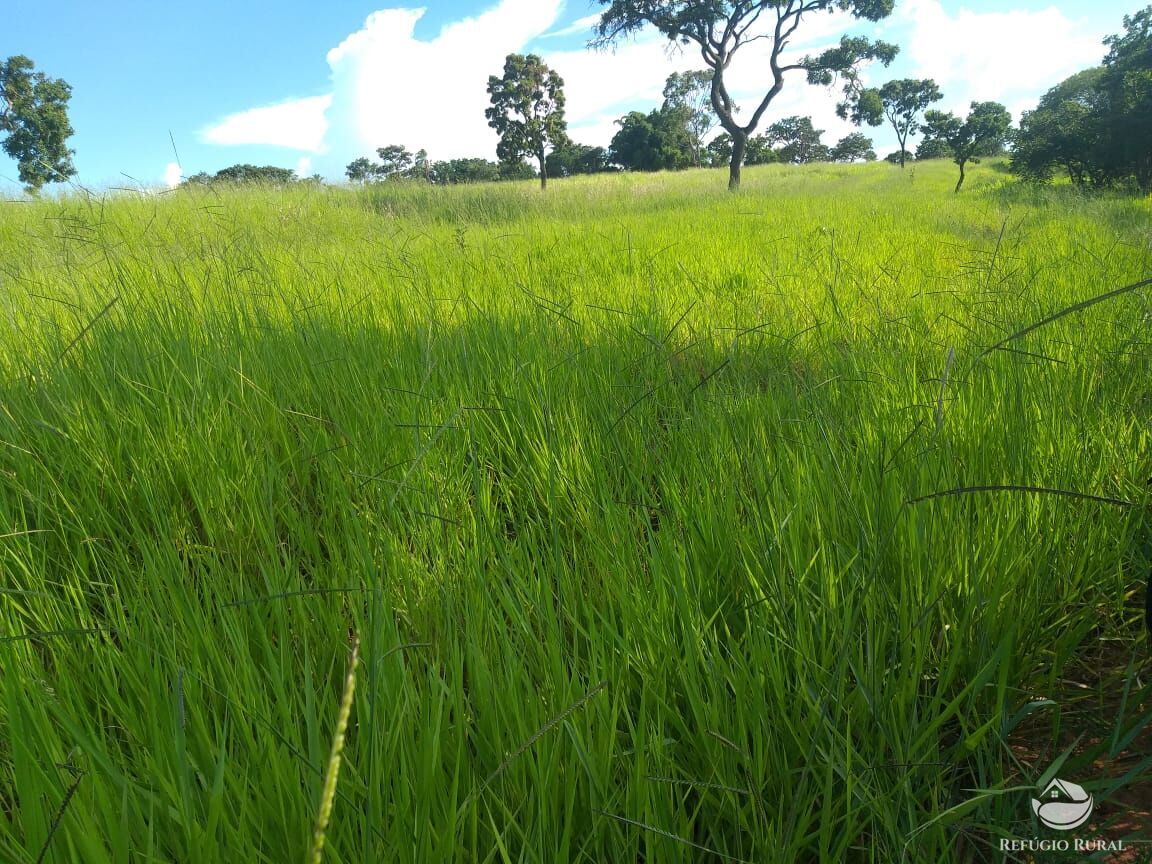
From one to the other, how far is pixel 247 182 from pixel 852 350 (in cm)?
1086

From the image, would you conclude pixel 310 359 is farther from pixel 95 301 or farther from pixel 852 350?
pixel 852 350

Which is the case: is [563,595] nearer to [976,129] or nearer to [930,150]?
[976,129]

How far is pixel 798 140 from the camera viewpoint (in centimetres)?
5278

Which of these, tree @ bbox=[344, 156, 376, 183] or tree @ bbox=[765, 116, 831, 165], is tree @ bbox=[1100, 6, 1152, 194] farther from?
tree @ bbox=[765, 116, 831, 165]

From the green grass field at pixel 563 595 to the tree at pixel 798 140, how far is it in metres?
58.4

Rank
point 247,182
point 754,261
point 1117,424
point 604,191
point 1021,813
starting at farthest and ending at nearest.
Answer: point 604,191 < point 247,182 < point 754,261 < point 1117,424 < point 1021,813

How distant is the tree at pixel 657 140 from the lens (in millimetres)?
47656

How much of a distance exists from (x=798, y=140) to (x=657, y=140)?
47.0ft

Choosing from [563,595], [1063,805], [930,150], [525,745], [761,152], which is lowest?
[1063,805]

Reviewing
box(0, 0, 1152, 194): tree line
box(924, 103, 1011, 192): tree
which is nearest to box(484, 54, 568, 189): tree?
box(0, 0, 1152, 194): tree line

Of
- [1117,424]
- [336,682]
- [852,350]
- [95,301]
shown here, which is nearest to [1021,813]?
[336,682]

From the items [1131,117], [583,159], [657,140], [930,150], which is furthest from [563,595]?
[583,159]

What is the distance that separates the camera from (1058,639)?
93 cm

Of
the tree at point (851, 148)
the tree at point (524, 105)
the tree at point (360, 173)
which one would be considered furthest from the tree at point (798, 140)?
the tree at point (360, 173)
